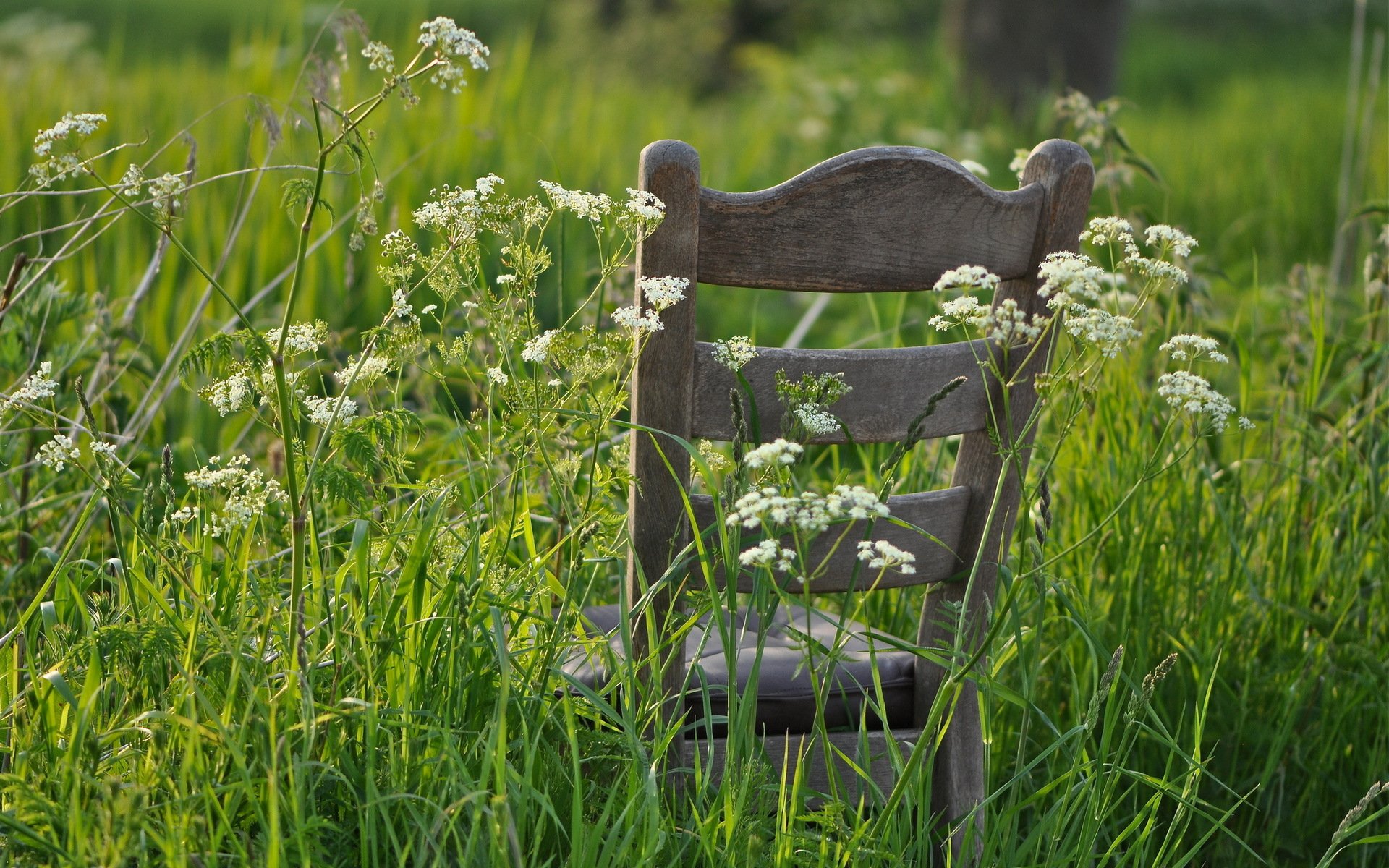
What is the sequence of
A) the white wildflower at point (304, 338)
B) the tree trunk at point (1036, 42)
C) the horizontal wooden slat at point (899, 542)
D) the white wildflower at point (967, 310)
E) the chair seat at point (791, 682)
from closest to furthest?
the white wildflower at point (967, 310) < the white wildflower at point (304, 338) < the horizontal wooden slat at point (899, 542) < the chair seat at point (791, 682) < the tree trunk at point (1036, 42)

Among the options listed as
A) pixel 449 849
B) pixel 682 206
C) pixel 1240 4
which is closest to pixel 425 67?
pixel 682 206

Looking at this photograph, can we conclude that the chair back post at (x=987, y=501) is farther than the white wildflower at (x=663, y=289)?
Yes

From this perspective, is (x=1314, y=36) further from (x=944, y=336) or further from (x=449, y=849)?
(x=449, y=849)

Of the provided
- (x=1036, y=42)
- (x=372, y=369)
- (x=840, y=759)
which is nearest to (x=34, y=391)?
(x=372, y=369)

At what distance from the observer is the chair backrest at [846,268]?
1392mm

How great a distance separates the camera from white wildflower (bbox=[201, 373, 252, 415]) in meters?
1.38

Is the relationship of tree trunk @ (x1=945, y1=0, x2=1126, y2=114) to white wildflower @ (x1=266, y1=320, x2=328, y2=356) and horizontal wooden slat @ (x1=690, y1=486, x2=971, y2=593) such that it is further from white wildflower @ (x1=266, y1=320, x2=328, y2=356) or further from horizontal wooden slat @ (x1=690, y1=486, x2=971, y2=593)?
white wildflower @ (x1=266, y1=320, x2=328, y2=356)

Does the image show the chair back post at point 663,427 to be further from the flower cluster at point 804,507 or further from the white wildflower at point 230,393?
the white wildflower at point 230,393

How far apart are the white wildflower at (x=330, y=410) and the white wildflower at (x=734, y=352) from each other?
44cm

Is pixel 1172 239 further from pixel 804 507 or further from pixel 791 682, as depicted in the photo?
pixel 791 682

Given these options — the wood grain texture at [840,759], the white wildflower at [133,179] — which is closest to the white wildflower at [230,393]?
the white wildflower at [133,179]

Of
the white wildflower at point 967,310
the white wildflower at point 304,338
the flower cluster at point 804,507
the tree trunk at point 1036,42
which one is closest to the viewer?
the flower cluster at point 804,507

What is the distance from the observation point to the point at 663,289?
1.31 metres

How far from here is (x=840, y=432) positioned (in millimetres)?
1577
